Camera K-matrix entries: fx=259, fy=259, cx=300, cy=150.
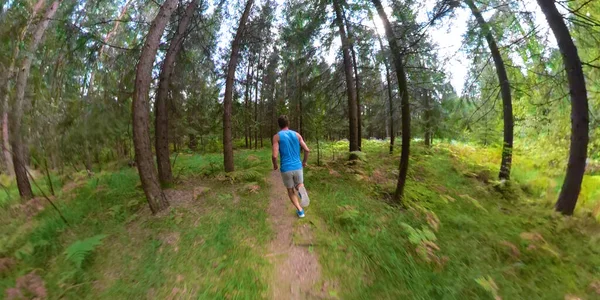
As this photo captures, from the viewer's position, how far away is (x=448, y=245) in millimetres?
4309

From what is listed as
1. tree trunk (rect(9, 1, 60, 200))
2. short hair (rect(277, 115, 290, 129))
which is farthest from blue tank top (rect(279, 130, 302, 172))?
tree trunk (rect(9, 1, 60, 200))

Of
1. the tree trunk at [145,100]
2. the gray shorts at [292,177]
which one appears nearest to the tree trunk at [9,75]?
the tree trunk at [145,100]

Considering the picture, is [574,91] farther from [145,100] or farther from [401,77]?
[145,100]

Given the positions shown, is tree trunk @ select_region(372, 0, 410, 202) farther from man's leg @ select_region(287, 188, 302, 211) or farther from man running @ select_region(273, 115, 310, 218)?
man's leg @ select_region(287, 188, 302, 211)

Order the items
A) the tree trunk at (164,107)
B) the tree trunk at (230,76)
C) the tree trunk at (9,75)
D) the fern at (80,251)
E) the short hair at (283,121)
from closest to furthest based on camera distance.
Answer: the fern at (80,251), the short hair at (283,121), the tree trunk at (164,107), the tree trunk at (9,75), the tree trunk at (230,76)

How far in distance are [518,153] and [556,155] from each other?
9.76ft

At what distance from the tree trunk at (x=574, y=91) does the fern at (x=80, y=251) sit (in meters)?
9.15

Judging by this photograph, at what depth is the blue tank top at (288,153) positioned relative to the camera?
4836mm

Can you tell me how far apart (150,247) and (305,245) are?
8.17 feet

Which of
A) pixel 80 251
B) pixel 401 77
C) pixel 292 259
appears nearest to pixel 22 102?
pixel 80 251

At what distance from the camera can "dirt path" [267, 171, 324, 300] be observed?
3219 millimetres

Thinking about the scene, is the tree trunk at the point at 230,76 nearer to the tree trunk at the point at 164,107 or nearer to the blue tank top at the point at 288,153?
the tree trunk at the point at 164,107

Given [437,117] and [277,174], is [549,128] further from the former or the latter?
[277,174]

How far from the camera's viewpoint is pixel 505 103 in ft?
26.4
